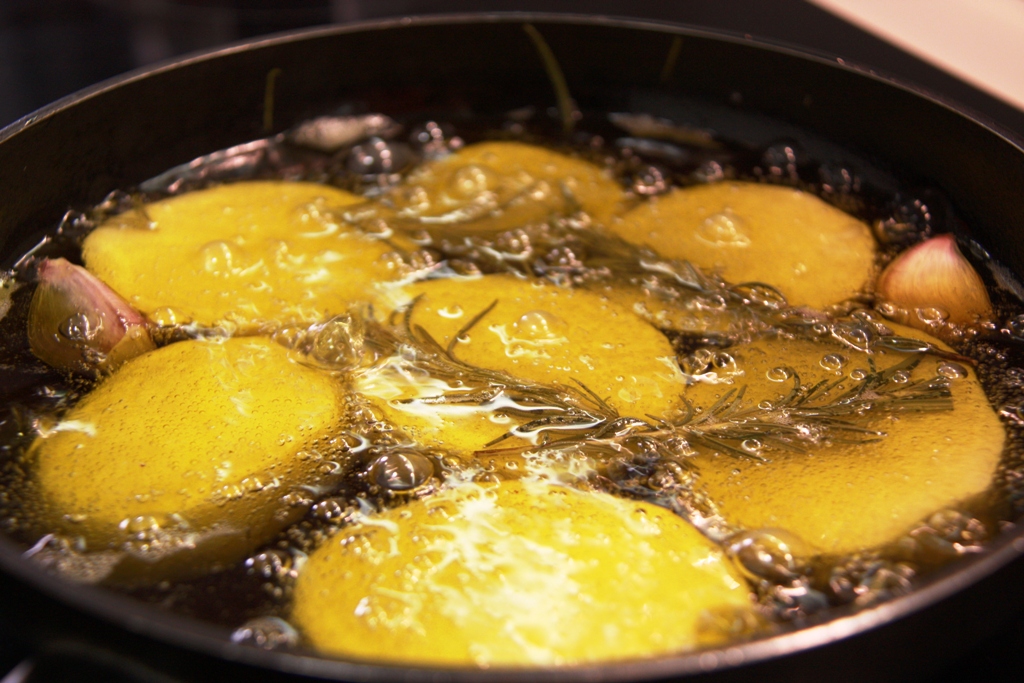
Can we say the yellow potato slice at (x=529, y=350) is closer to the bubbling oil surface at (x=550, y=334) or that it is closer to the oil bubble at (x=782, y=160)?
the bubbling oil surface at (x=550, y=334)

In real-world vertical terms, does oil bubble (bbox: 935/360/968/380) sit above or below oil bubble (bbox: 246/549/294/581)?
above

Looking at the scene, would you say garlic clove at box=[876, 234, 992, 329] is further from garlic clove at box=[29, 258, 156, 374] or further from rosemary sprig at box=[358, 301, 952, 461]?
garlic clove at box=[29, 258, 156, 374]

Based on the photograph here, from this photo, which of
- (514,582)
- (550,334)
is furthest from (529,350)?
(514,582)

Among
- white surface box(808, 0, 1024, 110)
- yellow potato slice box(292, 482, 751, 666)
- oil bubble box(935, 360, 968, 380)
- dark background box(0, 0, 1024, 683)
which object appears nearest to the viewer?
yellow potato slice box(292, 482, 751, 666)

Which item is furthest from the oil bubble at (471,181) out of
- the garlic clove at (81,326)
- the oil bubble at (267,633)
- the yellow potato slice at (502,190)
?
the oil bubble at (267,633)

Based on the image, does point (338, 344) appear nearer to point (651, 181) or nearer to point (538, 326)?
point (538, 326)

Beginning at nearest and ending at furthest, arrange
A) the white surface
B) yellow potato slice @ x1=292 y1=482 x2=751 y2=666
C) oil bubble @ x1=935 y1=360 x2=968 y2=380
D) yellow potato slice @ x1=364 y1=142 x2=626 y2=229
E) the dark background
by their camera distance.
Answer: yellow potato slice @ x1=292 y1=482 x2=751 y2=666 < oil bubble @ x1=935 y1=360 x2=968 y2=380 < yellow potato slice @ x1=364 y1=142 x2=626 y2=229 < the white surface < the dark background

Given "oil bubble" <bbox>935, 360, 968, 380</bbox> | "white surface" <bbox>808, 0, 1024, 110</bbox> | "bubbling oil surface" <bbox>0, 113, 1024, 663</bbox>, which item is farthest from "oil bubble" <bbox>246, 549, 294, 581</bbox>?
A: "white surface" <bbox>808, 0, 1024, 110</bbox>

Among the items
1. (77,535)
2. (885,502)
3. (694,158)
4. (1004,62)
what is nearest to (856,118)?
(694,158)

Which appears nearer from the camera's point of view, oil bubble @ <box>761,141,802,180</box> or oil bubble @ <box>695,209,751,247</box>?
oil bubble @ <box>695,209,751,247</box>
